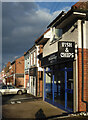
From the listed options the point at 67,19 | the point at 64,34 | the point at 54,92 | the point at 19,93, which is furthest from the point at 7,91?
the point at 67,19

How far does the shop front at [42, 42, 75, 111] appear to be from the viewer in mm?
10609

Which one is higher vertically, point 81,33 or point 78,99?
point 81,33

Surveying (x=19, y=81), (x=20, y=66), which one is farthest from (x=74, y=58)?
(x=20, y=66)

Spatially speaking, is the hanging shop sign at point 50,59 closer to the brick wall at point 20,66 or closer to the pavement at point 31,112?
the pavement at point 31,112

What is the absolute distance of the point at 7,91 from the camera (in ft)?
76.0

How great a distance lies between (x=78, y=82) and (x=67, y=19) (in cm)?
417

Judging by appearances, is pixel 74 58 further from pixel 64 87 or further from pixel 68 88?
pixel 64 87

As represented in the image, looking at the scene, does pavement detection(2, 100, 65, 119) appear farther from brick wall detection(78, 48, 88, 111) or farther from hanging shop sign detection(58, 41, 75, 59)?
hanging shop sign detection(58, 41, 75, 59)

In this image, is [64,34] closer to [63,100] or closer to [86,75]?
[86,75]

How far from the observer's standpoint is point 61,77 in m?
13.5

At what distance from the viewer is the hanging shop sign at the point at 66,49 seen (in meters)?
10.5

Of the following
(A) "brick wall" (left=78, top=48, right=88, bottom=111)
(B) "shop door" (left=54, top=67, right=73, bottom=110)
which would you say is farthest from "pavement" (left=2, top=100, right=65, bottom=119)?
(A) "brick wall" (left=78, top=48, right=88, bottom=111)

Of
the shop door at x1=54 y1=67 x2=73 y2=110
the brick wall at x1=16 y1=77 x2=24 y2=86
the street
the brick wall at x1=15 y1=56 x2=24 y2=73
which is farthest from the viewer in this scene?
the brick wall at x1=15 y1=56 x2=24 y2=73

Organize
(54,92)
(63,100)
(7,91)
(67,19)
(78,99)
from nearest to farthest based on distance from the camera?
(78,99) → (67,19) → (63,100) → (54,92) → (7,91)
